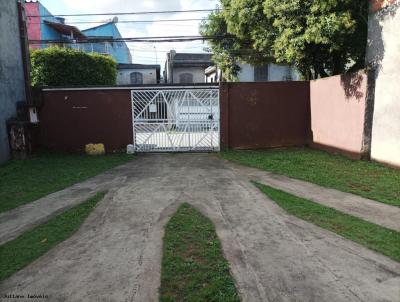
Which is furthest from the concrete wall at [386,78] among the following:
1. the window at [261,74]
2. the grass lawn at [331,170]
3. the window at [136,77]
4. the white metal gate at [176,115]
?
the window at [136,77]

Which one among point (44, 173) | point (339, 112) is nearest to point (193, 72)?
point (339, 112)

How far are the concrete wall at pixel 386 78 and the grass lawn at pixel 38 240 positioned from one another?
761 centimetres

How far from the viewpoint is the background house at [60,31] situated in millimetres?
26406

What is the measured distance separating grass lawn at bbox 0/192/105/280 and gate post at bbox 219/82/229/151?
7261 millimetres

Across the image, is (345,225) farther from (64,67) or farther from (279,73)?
(279,73)

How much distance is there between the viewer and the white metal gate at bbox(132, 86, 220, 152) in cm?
1270

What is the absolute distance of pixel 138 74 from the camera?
3111 cm

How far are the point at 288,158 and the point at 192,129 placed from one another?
4.05 metres

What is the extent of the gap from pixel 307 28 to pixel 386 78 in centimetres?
250

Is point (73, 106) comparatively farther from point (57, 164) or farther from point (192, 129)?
point (192, 129)

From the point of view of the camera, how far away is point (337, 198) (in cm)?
658

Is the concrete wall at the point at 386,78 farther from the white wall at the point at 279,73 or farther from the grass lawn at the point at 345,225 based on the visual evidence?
the white wall at the point at 279,73

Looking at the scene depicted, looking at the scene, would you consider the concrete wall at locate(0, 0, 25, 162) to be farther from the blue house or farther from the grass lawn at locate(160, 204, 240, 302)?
the blue house

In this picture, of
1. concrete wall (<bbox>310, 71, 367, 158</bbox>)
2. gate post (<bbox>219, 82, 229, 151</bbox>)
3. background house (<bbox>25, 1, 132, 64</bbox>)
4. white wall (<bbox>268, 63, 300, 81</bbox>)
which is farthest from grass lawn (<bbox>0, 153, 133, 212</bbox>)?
white wall (<bbox>268, 63, 300, 81</bbox>)
